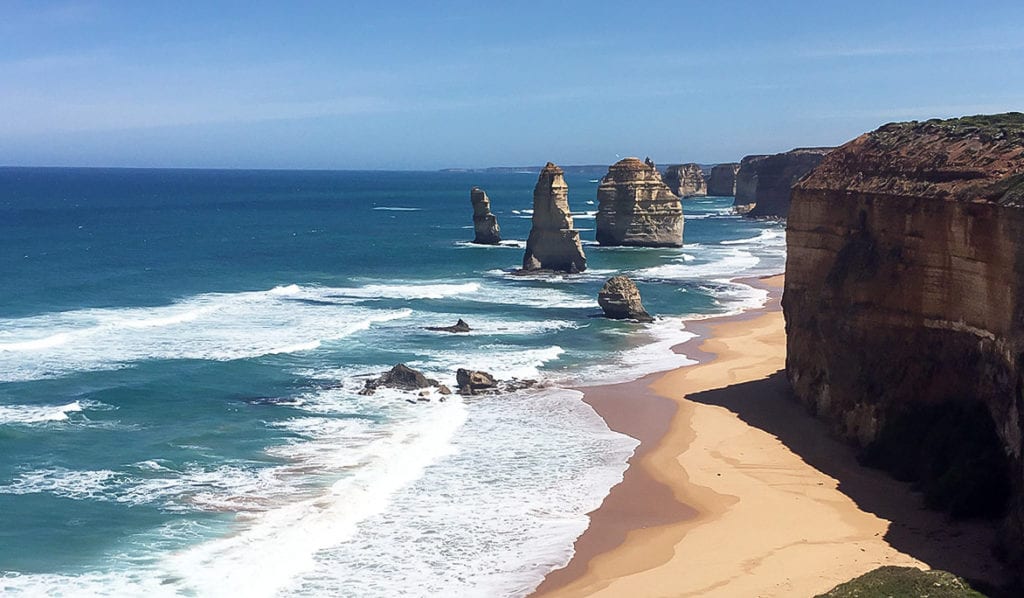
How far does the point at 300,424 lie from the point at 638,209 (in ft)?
187

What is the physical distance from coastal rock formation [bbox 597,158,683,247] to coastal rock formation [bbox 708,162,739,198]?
9712 centimetres

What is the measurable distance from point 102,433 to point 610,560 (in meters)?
15.7

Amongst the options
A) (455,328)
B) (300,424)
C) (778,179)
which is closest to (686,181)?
(778,179)

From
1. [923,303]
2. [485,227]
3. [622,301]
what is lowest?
[622,301]

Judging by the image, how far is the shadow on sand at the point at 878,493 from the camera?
1820 cm

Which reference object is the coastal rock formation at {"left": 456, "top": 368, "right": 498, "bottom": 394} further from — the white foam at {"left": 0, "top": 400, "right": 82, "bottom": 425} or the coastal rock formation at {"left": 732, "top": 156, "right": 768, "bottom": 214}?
the coastal rock formation at {"left": 732, "top": 156, "right": 768, "bottom": 214}

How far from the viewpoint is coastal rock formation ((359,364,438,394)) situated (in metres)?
34.5

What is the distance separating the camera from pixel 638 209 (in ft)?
275

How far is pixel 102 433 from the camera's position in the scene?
28.9 metres

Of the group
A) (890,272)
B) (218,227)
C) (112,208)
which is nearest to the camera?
(890,272)

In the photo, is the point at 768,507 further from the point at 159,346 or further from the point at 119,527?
the point at 159,346

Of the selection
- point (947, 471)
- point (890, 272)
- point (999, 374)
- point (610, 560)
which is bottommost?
point (610, 560)

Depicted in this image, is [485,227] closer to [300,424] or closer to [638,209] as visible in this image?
[638,209]

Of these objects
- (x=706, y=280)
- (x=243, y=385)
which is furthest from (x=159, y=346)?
(x=706, y=280)
